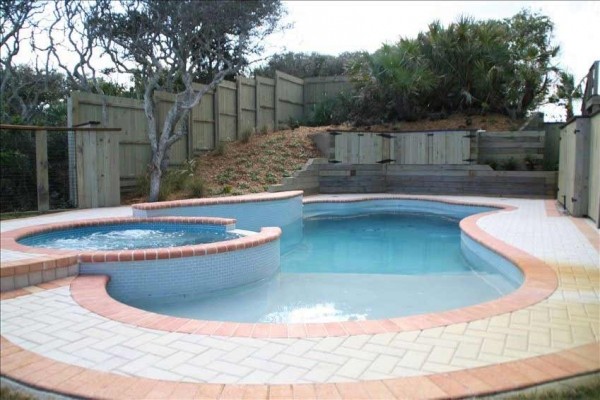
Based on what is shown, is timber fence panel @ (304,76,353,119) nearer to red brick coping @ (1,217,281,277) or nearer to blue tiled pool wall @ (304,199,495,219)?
blue tiled pool wall @ (304,199,495,219)

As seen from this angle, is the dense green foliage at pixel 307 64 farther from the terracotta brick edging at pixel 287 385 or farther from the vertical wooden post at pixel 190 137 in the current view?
the terracotta brick edging at pixel 287 385

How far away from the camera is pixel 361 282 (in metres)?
5.64

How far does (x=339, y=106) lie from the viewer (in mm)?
17422

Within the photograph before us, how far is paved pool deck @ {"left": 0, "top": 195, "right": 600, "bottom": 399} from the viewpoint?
2.35 meters

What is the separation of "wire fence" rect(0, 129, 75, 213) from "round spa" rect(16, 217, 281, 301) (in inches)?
120

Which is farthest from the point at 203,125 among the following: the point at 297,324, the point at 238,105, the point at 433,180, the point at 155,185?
the point at 297,324

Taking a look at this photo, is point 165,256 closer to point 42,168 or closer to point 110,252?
point 110,252

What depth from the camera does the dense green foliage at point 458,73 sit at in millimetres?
15031

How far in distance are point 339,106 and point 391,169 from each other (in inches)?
146

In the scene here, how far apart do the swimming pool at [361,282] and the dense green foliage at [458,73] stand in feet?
24.0

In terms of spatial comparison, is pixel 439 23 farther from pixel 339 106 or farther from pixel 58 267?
pixel 58 267

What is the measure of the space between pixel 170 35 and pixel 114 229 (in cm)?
542

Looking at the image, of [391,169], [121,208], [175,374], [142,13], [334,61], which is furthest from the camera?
[334,61]

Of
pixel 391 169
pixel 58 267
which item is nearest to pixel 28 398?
pixel 58 267
